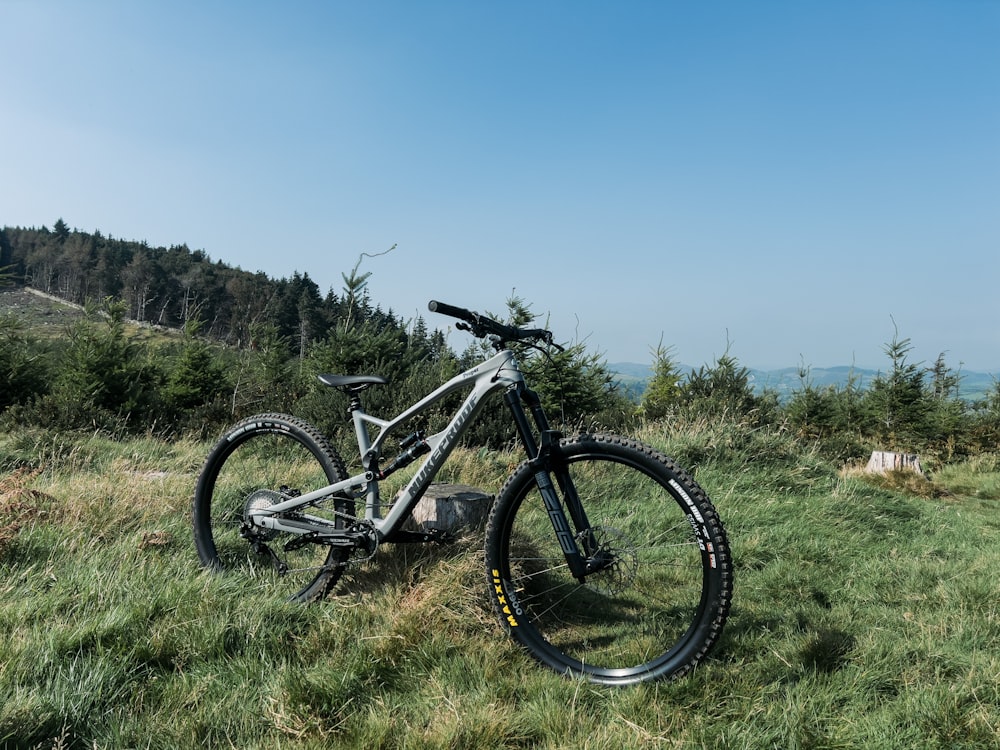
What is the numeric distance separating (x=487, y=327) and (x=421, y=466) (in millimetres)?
861

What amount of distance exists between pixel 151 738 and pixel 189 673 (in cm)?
39

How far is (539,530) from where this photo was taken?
3.28 meters

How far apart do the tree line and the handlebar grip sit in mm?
5039

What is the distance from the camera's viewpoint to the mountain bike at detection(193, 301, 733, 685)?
2619mm

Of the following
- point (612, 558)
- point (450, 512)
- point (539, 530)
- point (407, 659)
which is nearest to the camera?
point (407, 659)

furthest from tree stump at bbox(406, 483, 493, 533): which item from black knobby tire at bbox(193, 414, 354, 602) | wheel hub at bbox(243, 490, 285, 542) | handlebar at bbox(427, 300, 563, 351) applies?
handlebar at bbox(427, 300, 563, 351)

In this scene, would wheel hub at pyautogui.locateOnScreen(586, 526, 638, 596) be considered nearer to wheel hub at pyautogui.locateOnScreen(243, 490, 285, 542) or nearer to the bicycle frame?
the bicycle frame

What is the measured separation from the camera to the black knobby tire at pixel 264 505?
3.39m

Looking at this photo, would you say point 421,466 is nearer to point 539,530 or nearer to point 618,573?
point 539,530

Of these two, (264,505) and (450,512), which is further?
(450,512)

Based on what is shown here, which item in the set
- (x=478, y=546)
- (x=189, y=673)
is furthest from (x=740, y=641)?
(x=189, y=673)

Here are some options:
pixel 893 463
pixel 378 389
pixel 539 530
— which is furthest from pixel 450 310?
pixel 893 463

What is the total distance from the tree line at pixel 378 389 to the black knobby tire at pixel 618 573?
14.2ft

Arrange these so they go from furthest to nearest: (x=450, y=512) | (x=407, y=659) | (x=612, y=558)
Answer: (x=450, y=512), (x=612, y=558), (x=407, y=659)
